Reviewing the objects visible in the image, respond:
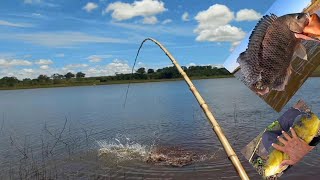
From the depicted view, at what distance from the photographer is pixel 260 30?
2.46m

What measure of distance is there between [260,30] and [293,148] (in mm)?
802

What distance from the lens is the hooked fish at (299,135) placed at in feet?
8.11

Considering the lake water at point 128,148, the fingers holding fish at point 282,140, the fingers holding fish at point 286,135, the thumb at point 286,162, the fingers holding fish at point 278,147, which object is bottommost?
the lake water at point 128,148

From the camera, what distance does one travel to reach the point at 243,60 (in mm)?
2559

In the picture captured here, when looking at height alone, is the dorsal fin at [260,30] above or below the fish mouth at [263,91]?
above

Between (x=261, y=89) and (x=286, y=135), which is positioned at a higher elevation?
(x=261, y=89)

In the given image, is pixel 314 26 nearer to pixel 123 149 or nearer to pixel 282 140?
pixel 282 140

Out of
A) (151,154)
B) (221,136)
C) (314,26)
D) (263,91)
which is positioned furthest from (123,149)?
(314,26)

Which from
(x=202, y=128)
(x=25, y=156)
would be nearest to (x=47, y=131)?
(x=25, y=156)

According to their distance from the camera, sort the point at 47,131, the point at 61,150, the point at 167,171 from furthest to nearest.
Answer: the point at 47,131
the point at 61,150
the point at 167,171

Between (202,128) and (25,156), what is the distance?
985 centimetres

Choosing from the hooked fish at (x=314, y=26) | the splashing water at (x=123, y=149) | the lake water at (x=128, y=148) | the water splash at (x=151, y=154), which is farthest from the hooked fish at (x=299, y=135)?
the splashing water at (x=123, y=149)

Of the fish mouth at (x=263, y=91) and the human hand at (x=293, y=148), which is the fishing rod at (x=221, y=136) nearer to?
A: the fish mouth at (x=263, y=91)

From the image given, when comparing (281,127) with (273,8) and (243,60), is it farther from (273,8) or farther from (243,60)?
(273,8)
